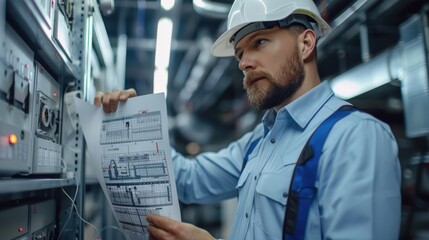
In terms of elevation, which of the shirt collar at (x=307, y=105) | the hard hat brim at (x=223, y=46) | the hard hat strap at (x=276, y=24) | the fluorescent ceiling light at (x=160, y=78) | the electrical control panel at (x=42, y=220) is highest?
the fluorescent ceiling light at (x=160, y=78)

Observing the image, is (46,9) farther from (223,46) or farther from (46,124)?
(223,46)

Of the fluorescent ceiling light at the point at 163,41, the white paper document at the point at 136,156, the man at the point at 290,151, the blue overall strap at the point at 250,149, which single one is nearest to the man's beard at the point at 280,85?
the man at the point at 290,151

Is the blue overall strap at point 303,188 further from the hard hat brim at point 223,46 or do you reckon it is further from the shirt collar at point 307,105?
the hard hat brim at point 223,46

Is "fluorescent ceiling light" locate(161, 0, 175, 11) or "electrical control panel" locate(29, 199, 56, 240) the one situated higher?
"fluorescent ceiling light" locate(161, 0, 175, 11)

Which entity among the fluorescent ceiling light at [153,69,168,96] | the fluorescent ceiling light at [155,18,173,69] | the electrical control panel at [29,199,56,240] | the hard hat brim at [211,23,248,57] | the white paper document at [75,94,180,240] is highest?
the fluorescent ceiling light at [155,18,173,69]

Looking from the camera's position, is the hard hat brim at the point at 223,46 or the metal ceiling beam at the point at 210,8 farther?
the metal ceiling beam at the point at 210,8

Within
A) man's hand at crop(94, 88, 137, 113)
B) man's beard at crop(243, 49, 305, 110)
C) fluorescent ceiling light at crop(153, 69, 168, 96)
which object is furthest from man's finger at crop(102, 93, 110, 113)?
fluorescent ceiling light at crop(153, 69, 168, 96)

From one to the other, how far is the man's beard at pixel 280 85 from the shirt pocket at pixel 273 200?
0.27 meters

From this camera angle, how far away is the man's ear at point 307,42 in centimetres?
121

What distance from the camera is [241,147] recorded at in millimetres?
1541

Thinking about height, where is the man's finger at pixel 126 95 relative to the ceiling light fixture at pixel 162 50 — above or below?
below

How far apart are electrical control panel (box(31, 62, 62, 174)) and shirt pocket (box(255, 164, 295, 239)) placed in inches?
24.8

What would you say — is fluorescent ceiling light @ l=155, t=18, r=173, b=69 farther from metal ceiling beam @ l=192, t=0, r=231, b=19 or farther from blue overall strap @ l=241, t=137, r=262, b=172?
blue overall strap @ l=241, t=137, r=262, b=172

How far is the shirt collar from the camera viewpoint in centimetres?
112
